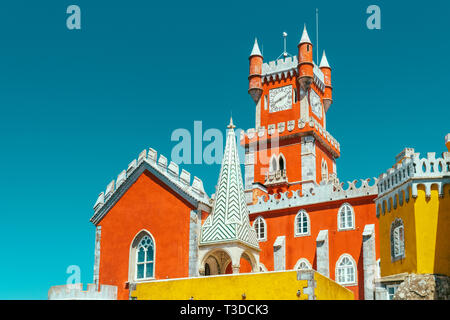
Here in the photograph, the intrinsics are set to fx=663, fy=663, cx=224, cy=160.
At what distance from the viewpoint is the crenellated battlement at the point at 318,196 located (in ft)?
123

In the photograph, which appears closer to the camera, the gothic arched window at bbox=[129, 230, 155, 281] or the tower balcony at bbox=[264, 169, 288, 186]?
the gothic arched window at bbox=[129, 230, 155, 281]

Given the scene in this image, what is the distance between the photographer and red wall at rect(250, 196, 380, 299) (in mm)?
36812

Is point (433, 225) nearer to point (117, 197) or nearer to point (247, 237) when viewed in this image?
point (247, 237)

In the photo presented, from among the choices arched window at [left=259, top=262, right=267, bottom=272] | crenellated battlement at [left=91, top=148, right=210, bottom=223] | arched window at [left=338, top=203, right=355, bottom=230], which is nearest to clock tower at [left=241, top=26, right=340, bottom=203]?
arched window at [left=259, top=262, right=267, bottom=272]

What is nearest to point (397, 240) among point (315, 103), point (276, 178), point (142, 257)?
point (142, 257)

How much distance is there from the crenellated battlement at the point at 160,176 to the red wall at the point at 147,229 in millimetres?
502

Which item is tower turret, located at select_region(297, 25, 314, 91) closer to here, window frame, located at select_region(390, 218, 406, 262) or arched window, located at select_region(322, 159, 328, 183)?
arched window, located at select_region(322, 159, 328, 183)

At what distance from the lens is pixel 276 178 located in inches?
1970

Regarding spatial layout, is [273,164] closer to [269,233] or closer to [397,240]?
[269,233]

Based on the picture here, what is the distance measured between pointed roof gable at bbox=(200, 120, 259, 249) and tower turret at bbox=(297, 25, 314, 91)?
2161 cm

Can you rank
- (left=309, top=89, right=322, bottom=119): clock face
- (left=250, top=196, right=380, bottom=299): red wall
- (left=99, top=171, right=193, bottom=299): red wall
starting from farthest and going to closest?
1. (left=309, top=89, right=322, bottom=119): clock face
2. (left=250, top=196, right=380, bottom=299): red wall
3. (left=99, top=171, right=193, bottom=299): red wall

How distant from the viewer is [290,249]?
3884 cm
